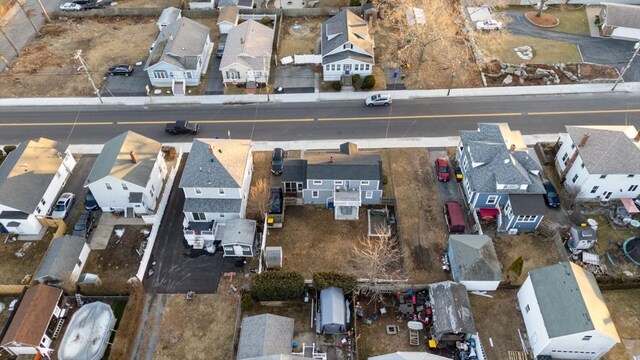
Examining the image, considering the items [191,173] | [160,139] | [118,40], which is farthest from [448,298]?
[118,40]

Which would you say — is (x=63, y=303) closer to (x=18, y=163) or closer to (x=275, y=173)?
(x=18, y=163)

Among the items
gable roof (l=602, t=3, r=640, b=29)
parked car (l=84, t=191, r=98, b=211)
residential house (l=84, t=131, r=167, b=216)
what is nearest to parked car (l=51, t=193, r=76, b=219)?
parked car (l=84, t=191, r=98, b=211)

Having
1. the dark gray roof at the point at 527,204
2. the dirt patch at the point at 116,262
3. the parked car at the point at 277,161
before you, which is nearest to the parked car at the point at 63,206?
the dirt patch at the point at 116,262

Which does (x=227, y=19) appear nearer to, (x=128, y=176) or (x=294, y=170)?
(x=294, y=170)

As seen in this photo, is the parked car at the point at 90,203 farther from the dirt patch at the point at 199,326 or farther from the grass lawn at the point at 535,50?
the grass lawn at the point at 535,50

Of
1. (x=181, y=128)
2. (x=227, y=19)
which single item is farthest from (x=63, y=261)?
(x=227, y=19)

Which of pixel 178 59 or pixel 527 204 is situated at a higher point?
pixel 178 59

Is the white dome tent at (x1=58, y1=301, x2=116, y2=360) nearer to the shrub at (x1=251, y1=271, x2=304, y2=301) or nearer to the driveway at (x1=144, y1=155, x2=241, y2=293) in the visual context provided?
the driveway at (x1=144, y1=155, x2=241, y2=293)
